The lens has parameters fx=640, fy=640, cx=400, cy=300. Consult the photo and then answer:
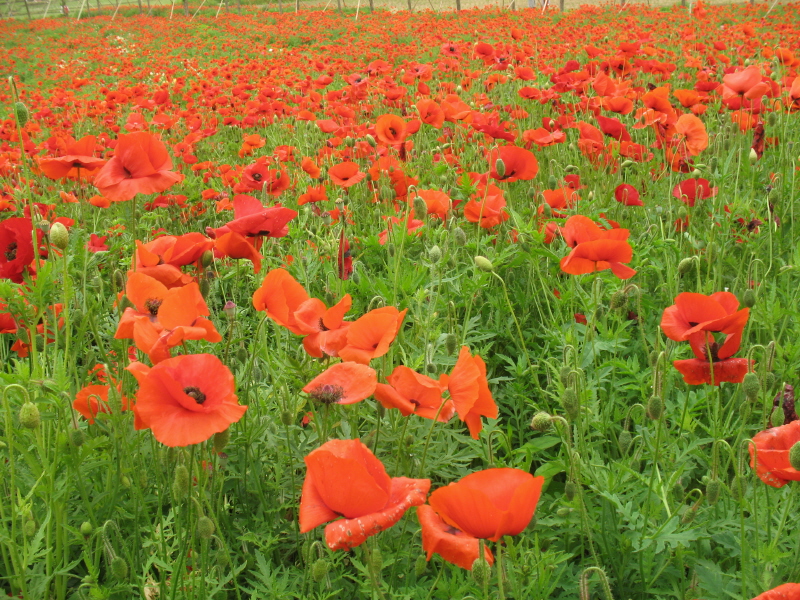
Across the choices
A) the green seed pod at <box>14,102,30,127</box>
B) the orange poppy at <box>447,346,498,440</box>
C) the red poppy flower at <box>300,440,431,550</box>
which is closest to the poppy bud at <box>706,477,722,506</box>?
the orange poppy at <box>447,346,498,440</box>

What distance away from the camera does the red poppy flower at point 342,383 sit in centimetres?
112

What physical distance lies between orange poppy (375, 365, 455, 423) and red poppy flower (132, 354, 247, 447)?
27 centimetres

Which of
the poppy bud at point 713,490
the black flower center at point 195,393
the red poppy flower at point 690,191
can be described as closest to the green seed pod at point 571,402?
the poppy bud at point 713,490

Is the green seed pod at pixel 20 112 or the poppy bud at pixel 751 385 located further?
the green seed pod at pixel 20 112

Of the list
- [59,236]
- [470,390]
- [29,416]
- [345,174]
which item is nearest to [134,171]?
[59,236]

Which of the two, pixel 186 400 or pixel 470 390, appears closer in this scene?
pixel 186 400

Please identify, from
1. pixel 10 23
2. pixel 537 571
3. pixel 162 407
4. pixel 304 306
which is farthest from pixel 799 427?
pixel 10 23

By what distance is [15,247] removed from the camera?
1.71 m

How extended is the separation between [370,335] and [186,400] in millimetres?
382

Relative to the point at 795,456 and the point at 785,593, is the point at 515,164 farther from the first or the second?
the point at 785,593

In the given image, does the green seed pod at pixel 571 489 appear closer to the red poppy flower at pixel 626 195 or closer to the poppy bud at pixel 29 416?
the poppy bud at pixel 29 416

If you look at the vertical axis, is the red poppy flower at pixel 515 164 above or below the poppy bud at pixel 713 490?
above

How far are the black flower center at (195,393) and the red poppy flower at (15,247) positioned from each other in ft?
2.91

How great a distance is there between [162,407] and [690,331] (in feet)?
3.29
